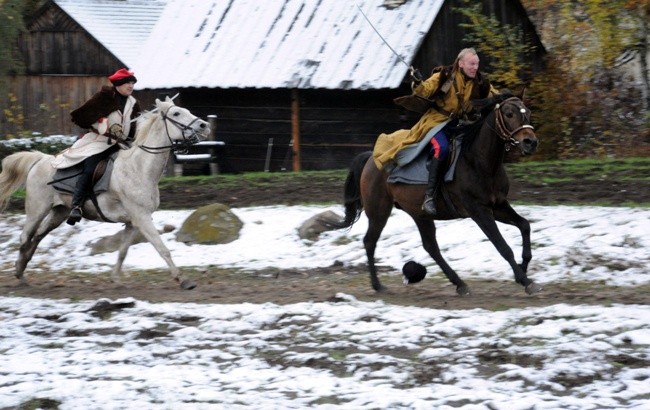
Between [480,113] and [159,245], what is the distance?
389 centimetres

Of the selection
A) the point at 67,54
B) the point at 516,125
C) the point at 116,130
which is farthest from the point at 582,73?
the point at 67,54

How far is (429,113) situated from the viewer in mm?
12188

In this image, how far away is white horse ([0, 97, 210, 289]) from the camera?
13008 millimetres

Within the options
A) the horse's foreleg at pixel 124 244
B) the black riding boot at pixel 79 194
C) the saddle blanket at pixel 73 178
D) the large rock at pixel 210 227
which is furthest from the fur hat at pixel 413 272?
the large rock at pixel 210 227

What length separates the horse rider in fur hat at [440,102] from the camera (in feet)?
38.5

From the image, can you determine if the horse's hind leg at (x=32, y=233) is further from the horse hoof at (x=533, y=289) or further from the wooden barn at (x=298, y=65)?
the wooden barn at (x=298, y=65)

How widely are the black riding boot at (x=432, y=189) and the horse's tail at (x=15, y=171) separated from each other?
5164mm

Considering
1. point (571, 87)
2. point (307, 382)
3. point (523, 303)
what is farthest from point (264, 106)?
point (307, 382)

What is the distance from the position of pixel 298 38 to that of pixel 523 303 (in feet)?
57.2

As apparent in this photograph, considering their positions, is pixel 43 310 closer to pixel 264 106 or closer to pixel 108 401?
pixel 108 401

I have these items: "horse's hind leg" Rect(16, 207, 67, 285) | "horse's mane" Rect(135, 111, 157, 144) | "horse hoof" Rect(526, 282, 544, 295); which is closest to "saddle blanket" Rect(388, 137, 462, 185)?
"horse hoof" Rect(526, 282, 544, 295)

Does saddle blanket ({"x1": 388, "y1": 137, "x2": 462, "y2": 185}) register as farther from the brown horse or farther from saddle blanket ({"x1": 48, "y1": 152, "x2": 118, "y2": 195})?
saddle blanket ({"x1": 48, "y1": 152, "x2": 118, "y2": 195})

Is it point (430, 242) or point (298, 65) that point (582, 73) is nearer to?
point (298, 65)

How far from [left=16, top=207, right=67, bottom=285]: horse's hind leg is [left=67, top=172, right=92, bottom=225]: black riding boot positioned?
28.0 inches
